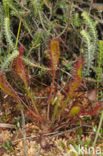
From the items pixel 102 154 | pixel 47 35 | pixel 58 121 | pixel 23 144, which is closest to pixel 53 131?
pixel 58 121

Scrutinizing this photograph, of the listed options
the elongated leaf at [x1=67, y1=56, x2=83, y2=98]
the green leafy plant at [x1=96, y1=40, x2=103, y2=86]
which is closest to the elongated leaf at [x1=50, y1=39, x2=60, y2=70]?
the elongated leaf at [x1=67, y1=56, x2=83, y2=98]

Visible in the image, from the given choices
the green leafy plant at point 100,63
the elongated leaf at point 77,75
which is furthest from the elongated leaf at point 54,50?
the green leafy plant at point 100,63

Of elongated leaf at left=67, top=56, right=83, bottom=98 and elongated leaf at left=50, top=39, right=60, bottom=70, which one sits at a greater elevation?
elongated leaf at left=50, top=39, right=60, bottom=70

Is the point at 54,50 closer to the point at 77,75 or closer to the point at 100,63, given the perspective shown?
the point at 77,75

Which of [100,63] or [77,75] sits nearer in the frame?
[77,75]

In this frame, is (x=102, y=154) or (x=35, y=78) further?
(x=35, y=78)

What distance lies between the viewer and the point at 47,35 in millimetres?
1301

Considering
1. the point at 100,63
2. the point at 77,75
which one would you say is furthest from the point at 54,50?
the point at 100,63

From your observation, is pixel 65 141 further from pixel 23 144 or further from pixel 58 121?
pixel 23 144

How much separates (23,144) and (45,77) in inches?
17.9

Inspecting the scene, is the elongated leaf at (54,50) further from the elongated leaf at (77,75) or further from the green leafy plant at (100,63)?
the green leafy plant at (100,63)

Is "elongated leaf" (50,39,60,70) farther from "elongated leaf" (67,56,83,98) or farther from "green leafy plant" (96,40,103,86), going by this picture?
"green leafy plant" (96,40,103,86)

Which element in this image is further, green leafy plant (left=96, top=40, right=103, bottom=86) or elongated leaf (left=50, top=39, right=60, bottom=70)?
green leafy plant (left=96, top=40, right=103, bottom=86)

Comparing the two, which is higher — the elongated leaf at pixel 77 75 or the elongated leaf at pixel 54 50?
the elongated leaf at pixel 54 50
